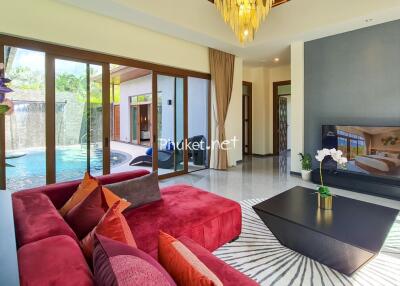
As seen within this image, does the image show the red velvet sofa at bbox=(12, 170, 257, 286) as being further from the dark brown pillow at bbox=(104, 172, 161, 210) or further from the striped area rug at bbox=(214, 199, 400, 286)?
the striped area rug at bbox=(214, 199, 400, 286)

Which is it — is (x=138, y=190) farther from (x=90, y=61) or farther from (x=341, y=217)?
(x=90, y=61)

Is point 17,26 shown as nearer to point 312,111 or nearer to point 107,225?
point 107,225

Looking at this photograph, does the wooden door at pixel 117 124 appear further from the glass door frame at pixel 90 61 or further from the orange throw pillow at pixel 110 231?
the orange throw pillow at pixel 110 231

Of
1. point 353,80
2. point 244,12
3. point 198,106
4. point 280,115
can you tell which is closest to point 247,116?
point 280,115

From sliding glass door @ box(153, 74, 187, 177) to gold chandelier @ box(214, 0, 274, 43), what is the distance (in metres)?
2.03

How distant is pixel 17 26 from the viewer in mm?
3092

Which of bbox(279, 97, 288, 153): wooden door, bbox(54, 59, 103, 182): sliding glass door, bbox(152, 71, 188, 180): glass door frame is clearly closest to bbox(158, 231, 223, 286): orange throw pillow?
bbox(54, 59, 103, 182): sliding glass door

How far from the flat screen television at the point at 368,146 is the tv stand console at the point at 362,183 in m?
0.11

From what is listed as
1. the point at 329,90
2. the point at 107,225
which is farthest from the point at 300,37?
the point at 107,225

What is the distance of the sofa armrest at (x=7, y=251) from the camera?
667mm

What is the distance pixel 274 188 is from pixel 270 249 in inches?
84.1

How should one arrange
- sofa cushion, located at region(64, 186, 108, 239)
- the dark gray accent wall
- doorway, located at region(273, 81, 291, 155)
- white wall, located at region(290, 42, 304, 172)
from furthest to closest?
doorway, located at region(273, 81, 291, 155) → white wall, located at region(290, 42, 304, 172) → the dark gray accent wall → sofa cushion, located at region(64, 186, 108, 239)

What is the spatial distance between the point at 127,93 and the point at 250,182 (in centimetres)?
785

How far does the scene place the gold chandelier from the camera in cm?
343
